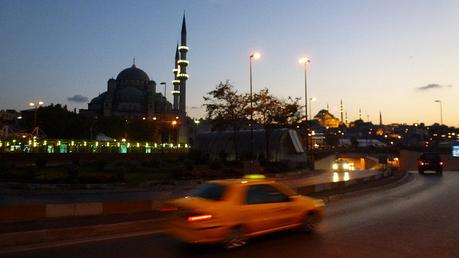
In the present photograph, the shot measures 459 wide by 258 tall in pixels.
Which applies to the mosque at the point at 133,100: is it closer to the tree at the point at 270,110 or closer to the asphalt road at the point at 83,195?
the tree at the point at 270,110

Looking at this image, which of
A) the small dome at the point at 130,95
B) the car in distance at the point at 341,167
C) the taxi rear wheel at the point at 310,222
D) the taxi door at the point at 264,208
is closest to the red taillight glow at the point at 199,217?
the taxi door at the point at 264,208

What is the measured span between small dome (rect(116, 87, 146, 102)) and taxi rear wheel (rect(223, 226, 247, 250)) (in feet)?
485

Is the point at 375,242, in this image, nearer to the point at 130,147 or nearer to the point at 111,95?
the point at 130,147

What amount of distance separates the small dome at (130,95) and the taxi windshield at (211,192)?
14700 cm

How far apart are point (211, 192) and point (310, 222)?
2.87 metres

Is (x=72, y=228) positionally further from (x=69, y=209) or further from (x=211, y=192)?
(x=211, y=192)

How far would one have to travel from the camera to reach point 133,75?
157000mm

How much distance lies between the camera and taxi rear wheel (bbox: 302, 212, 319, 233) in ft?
35.4

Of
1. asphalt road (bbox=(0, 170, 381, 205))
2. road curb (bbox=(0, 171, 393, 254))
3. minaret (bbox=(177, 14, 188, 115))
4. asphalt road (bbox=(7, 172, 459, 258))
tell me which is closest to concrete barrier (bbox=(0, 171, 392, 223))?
road curb (bbox=(0, 171, 393, 254))

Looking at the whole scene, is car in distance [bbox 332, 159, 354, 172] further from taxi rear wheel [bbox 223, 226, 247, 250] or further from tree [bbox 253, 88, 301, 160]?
taxi rear wheel [bbox 223, 226, 247, 250]

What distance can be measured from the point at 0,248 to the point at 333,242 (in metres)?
6.75

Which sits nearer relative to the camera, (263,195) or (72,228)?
(263,195)

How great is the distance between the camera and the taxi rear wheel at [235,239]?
888 centimetres

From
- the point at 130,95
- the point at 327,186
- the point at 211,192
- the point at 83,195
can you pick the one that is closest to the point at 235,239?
the point at 211,192
